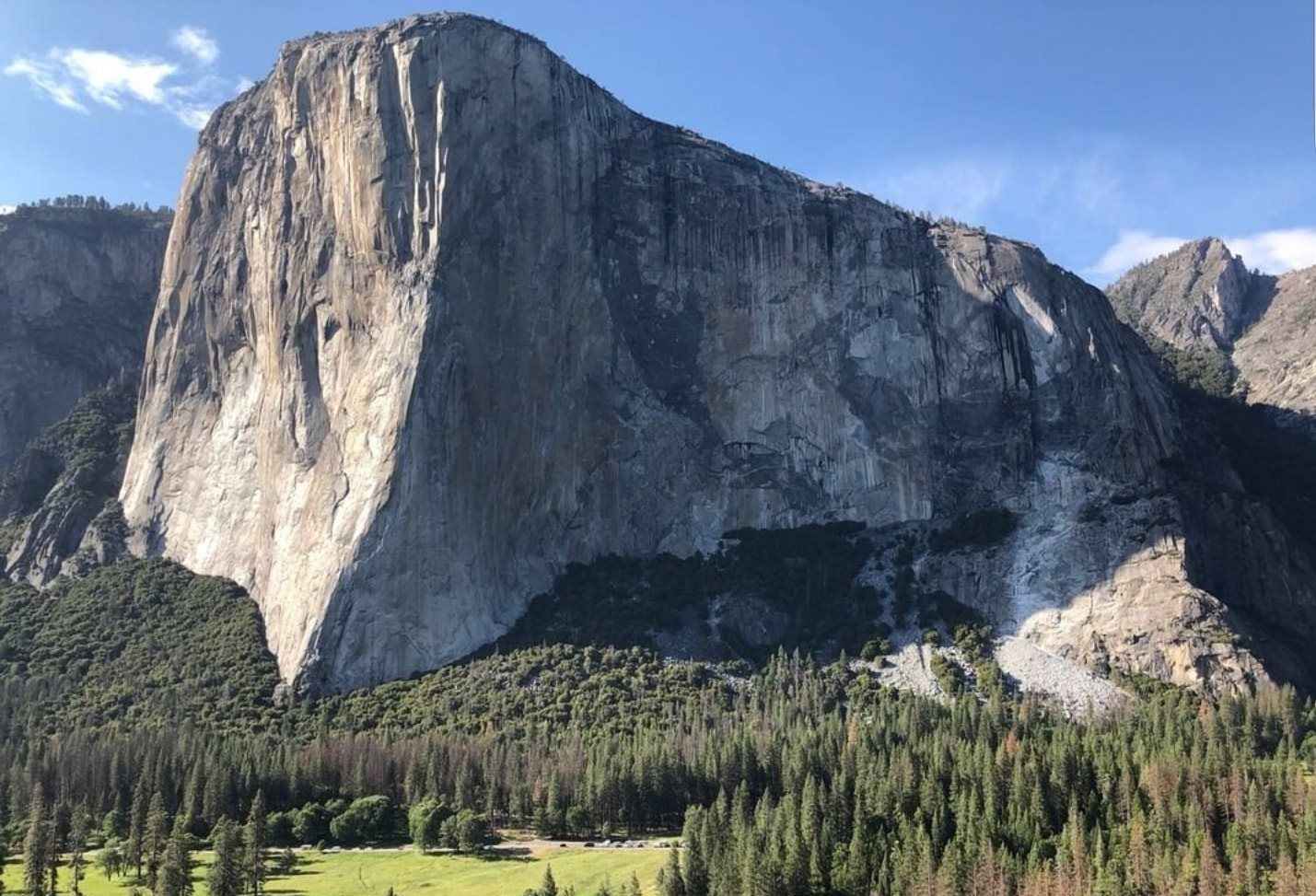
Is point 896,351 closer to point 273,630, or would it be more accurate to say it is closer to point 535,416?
point 535,416

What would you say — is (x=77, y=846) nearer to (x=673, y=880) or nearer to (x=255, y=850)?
(x=255, y=850)

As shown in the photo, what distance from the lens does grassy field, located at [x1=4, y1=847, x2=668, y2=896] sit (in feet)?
279

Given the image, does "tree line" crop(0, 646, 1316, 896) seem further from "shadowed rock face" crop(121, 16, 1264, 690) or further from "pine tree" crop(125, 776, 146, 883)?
"shadowed rock face" crop(121, 16, 1264, 690)

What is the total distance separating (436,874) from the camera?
90.0 meters

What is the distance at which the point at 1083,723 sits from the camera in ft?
395

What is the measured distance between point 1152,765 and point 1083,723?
28.2 metres

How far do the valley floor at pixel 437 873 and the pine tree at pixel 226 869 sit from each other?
131 inches

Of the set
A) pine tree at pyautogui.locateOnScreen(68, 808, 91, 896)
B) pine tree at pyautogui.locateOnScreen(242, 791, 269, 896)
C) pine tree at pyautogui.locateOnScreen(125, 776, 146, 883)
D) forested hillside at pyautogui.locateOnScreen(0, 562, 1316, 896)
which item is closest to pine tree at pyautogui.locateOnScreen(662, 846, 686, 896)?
forested hillside at pyautogui.locateOnScreen(0, 562, 1316, 896)

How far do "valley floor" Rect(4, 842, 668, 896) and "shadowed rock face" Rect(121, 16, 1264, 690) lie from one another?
4927 centimetres

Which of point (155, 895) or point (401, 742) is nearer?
point (155, 895)

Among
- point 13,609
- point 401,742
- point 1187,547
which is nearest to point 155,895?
point 401,742

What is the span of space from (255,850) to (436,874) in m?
12.2

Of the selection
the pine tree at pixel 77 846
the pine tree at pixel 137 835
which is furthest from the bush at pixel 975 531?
the pine tree at pixel 77 846

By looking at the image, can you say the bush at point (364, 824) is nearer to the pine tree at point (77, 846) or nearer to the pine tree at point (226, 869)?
the pine tree at point (226, 869)
